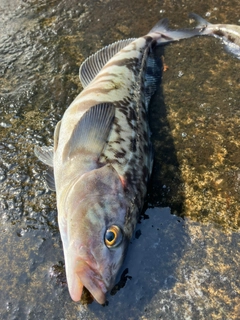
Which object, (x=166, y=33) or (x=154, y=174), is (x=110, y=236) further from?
(x=166, y=33)

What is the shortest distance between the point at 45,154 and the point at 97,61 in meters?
1.70

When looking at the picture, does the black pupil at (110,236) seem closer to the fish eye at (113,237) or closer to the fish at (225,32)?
the fish eye at (113,237)

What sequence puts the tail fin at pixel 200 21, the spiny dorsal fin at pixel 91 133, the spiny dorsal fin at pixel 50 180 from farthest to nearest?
1. the tail fin at pixel 200 21
2. the spiny dorsal fin at pixel 50 180
3. the spiny dorsal fin at pixel 91 133

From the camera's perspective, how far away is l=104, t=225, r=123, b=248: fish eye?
2.56 m

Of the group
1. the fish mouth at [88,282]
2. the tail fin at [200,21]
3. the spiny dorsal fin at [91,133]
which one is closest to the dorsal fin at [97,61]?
the tail fin at [200,21]

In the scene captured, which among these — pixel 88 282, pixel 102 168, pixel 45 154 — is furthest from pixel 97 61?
pixel 88 282

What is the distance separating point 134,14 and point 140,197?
12.4 feet

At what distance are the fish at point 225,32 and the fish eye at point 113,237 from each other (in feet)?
10.7

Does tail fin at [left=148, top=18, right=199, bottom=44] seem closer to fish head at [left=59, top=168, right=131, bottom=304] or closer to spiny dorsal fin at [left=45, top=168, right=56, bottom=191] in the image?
spiny dorsal fin at [left=45, top=168, right=56, bottom=191]

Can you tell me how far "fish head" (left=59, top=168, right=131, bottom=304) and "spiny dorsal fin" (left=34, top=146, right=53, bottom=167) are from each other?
81 cm

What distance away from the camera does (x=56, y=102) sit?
4332mm

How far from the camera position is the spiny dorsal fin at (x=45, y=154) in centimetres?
354

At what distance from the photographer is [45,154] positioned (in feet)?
11.9

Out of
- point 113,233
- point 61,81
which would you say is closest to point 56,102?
point 61,81
